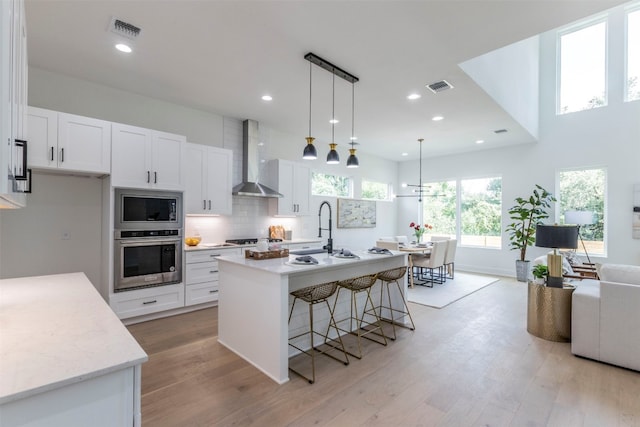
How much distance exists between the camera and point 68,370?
0.91 meters

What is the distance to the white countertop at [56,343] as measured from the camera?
864 mm

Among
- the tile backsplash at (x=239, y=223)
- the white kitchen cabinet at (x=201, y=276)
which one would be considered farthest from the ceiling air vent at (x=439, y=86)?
the white kitchen cabinet at (x=201, y=276)

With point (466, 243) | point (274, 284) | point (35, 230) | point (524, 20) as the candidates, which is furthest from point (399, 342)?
point (466, 243)

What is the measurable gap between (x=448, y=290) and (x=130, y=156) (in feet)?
17.9

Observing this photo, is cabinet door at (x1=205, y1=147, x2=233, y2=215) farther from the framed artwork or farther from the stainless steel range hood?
the framed artwork

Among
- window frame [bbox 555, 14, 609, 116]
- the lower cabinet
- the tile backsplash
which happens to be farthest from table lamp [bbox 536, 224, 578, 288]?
the lower cabinet

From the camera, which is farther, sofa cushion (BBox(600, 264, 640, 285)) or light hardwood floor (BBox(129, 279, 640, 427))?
sofa cushion (BBox(600, 264, 640, 285))

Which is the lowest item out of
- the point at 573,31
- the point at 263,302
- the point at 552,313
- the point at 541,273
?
the point at 552,313

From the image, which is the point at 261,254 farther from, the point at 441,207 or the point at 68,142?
the point at 441,207

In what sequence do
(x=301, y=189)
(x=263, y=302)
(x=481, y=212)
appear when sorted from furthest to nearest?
(x=481, y=212) < (x=301, y=189) < (x=263, y=302)

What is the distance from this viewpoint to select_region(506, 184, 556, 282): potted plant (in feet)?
20.8

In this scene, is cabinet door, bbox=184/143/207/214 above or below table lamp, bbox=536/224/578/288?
above

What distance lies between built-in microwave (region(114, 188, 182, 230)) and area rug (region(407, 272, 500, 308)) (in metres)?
3.83

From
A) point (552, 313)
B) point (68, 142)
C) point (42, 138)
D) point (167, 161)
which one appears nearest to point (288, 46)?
point (167, 161)
